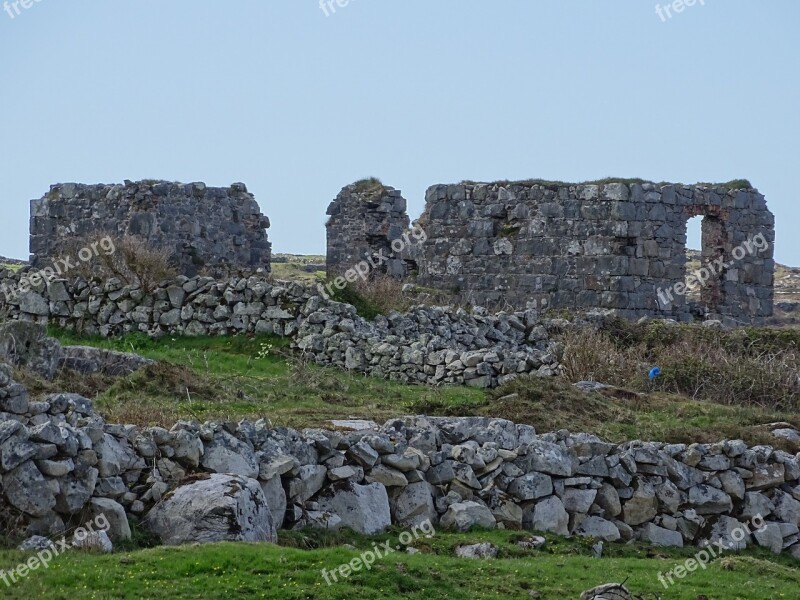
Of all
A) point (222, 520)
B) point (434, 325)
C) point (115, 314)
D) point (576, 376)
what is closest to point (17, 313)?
point (115, 314)

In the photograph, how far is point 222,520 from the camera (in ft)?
34.6

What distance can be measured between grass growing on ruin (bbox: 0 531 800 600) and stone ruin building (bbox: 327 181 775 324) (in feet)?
49.4

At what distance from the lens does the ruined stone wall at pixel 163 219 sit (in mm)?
28094

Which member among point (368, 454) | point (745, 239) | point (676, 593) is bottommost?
point (676, 593)

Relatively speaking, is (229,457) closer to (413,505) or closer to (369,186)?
(413,505)

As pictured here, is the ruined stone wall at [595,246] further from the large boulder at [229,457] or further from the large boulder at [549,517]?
the large boulder at [229,457]

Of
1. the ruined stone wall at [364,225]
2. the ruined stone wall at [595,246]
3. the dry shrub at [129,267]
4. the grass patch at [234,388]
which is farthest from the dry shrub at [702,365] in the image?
the ruined stone wall at [364,225]

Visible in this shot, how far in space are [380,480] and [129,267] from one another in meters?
12.1

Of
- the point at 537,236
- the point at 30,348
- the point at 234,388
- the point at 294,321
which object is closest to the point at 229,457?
the point at 234,388

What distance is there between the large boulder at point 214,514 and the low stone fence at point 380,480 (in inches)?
0.5

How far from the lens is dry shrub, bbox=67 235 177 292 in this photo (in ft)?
76.1

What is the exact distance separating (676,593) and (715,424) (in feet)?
19.3

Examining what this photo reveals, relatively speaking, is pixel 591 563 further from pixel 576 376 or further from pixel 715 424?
pixel 576 376

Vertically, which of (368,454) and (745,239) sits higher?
(745,239)
